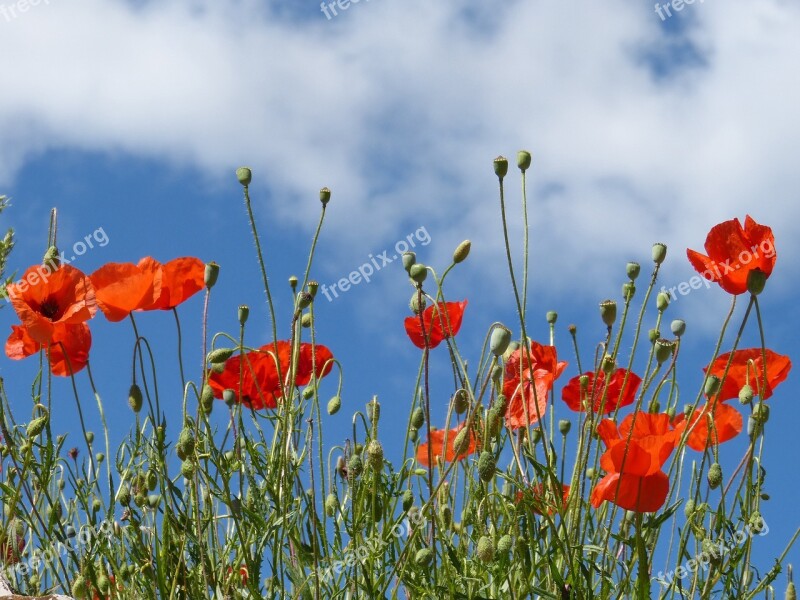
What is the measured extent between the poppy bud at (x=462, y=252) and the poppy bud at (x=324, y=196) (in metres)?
0.30

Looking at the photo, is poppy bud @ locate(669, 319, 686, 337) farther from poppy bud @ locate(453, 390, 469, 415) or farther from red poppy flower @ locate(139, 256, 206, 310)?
red poppy flower @ locate(139, 256, 206, 310)

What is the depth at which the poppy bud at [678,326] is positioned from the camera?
2.38 m

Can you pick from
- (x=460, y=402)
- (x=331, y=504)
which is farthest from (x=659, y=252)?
(x=331, y=504)

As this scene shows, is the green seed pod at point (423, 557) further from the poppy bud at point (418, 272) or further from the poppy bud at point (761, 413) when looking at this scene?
the poppy bud at point (761, 413)

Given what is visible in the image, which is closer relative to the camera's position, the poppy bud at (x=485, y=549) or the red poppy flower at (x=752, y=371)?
the poppy bud at (x=485, y=549)

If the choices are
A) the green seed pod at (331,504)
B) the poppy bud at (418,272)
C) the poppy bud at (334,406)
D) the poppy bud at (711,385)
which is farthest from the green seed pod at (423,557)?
the poppy bud at (711,385)

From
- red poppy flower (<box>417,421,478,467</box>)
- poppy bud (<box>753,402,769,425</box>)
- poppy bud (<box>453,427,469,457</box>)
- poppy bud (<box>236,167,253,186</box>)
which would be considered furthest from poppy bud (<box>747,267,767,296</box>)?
poppy bud (<box>236,167,253,186</box>)

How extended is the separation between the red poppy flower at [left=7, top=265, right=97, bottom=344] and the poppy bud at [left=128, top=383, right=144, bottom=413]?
195 millimetres

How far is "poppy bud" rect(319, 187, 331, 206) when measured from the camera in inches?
90.8

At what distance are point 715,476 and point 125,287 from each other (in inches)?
52.3

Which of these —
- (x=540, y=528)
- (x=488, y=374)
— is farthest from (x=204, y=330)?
(x=540, y=528)

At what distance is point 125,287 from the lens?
2326mm

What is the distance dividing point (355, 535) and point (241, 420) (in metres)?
0.38

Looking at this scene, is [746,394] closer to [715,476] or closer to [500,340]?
[715,476]
